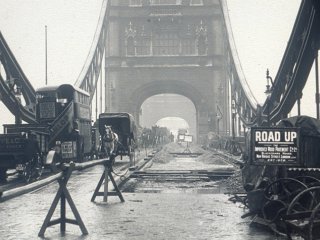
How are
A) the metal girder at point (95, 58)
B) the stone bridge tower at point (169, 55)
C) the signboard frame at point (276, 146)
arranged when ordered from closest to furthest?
1. the signboard frame at point (276, 146)
2. the metal girder at point (95, 58)
3. the stone bridge tower at point (169, 55)

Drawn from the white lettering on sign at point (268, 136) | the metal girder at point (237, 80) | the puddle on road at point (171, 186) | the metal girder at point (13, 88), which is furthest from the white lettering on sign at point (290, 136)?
the metal girder at point (237, 80)

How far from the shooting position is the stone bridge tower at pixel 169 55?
44.9m

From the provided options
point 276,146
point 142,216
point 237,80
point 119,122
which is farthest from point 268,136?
point 237,80

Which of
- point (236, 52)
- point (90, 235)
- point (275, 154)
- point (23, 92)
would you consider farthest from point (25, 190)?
point (236, 52)

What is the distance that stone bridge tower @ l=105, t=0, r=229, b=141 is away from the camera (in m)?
44.9

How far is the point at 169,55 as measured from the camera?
150ft

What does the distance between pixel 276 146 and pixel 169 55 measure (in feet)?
127

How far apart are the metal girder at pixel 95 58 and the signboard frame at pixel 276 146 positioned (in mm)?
32112

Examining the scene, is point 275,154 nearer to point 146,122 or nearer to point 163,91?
point 163,91

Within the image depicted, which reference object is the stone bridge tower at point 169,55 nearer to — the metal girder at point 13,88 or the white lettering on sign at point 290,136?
the metal girder at point 13,88

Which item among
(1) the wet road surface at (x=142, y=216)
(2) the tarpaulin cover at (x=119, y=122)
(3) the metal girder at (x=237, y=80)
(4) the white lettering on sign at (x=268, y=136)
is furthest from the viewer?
(3) the metal girder at (x=237, y=80)

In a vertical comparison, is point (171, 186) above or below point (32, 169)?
below

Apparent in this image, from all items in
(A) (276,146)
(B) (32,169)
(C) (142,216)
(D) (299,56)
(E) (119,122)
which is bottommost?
(C) (142,216)

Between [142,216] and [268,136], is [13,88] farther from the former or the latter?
[268,136]
